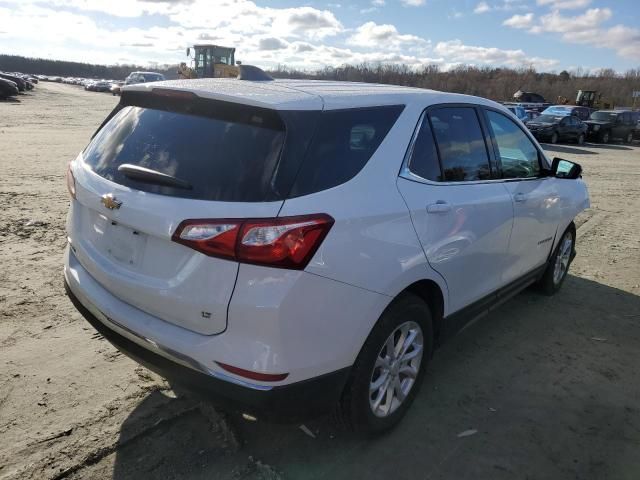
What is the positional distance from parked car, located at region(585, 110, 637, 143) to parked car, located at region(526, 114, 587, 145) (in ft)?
9.33

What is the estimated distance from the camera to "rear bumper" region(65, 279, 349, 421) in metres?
2.25

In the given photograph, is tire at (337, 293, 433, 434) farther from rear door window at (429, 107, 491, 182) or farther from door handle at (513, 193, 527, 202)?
door handle at (513, 193, 527, 202)

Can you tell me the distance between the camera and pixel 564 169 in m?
4.78

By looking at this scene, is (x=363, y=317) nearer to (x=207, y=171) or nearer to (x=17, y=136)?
(x=207, y=171)

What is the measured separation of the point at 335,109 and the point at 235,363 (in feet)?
4.15

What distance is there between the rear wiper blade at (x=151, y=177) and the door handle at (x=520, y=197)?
8.26 feet

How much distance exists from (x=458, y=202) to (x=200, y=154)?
155 centimetres

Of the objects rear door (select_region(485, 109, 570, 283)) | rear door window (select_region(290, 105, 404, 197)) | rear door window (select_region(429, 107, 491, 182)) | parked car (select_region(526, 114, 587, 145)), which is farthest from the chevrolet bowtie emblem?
parked car (select_region(526, 114, 587, 145))

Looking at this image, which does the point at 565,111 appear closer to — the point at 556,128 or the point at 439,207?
the point at 556,128

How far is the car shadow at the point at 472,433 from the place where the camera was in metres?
2.70

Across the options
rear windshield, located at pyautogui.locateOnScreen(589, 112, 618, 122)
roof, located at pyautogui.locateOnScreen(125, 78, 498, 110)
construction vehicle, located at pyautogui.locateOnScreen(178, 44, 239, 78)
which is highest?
construction vehicle, located at pyautogui.locateOnScreen(178, 44, 239, 78)

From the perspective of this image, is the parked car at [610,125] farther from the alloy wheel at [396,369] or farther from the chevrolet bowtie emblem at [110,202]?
the chevrolet bowtie emblem at [110,202]

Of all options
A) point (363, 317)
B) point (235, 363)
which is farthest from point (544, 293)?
point (235, 363)

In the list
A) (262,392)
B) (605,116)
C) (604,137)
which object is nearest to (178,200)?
(262,392)
